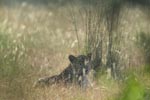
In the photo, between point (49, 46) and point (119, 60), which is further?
point (49, 46)

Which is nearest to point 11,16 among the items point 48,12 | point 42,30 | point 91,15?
point 48,12

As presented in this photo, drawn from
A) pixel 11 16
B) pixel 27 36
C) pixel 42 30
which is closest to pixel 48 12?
pixel 11 16

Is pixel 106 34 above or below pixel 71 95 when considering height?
above

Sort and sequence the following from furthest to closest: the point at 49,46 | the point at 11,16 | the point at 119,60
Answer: the point at 11,16
the point at 49,46
the point at 119,60

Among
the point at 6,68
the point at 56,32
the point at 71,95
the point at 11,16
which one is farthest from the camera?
the point at 11,16

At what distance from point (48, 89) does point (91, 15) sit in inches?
59.7

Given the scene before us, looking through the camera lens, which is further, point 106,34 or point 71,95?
point 106,34

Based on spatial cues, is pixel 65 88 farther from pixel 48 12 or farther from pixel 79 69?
pixel 48 12

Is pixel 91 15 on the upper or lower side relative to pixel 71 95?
upper

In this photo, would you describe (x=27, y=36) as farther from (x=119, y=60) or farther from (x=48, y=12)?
(x=48, y=12)

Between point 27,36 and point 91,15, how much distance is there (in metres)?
3.00

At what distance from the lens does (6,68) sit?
6031 millimetres

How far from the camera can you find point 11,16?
13.7 meters

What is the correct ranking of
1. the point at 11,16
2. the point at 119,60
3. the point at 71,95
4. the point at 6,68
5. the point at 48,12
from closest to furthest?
the point at 71,95, the point at 6,68, the point at 119,60, the point at 11,16, the point at 48,12
